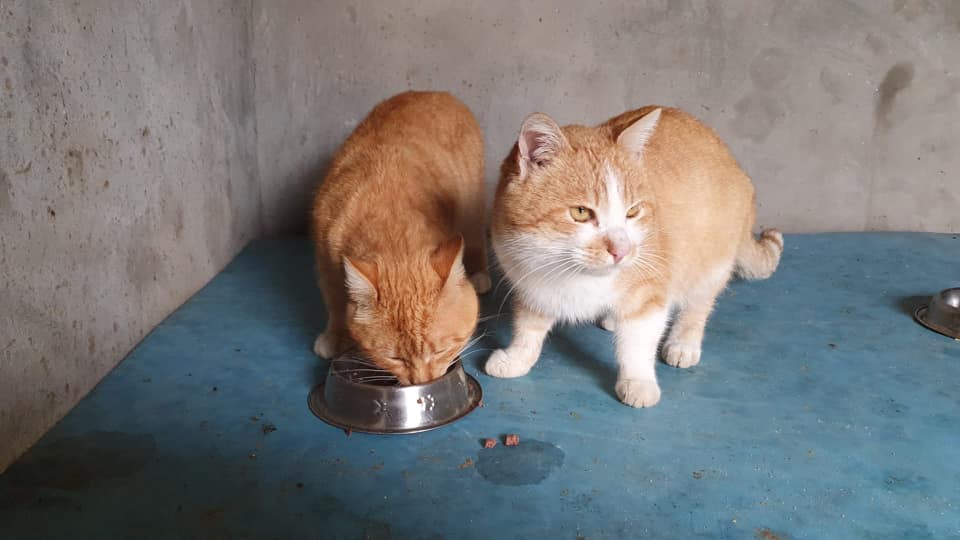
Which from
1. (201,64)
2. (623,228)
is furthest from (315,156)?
(623,228)

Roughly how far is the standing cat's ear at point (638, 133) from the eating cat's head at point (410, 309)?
0.71 metres

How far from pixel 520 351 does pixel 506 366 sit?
Result: 9cm

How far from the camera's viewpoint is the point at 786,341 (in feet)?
11.1

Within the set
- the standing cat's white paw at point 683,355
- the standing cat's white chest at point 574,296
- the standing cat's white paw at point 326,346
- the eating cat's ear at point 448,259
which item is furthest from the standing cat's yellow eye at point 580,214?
the standing cat's white paw at point 326,346

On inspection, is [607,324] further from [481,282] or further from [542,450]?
[542,450]

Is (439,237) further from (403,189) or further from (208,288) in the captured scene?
(208,288)

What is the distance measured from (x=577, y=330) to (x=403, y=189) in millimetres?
1232

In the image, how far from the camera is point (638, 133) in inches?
102

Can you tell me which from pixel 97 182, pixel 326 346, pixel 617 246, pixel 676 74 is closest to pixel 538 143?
pixel 617 246

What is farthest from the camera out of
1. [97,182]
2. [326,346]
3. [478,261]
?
[478,261]

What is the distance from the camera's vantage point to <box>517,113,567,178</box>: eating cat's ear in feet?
8.12

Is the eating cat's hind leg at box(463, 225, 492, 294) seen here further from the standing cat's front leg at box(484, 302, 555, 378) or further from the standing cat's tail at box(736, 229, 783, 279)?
the standing cat's tail at box(736, 229, 783, 279)

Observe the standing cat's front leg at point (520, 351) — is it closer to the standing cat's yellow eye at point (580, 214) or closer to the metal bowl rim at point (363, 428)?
the metal bowl rim at point (363, 428)

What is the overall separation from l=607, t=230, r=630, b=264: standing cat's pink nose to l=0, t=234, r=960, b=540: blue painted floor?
27.9 inches
